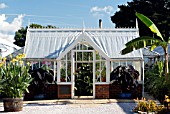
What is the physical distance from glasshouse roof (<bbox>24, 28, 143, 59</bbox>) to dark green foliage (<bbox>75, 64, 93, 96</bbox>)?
1334 millimetres

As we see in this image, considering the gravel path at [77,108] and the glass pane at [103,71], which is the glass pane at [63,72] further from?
the gravel path at [77,108]

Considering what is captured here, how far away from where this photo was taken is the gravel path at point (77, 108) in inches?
492

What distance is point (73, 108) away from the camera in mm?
13484

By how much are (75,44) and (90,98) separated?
9.54 feet

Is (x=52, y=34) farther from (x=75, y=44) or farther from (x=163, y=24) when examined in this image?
(x=163, y=24)

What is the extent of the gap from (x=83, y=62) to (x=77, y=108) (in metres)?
4.28

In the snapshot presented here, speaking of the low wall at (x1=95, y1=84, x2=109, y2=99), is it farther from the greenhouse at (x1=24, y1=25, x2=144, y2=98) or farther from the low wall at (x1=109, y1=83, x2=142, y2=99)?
the low wall at (x1=109, y1=83, x2=142, y2=99)

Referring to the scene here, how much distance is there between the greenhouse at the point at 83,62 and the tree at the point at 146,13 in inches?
792

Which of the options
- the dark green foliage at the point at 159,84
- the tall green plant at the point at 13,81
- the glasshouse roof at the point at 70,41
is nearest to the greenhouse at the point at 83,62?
the glasshouse roof at the point at 70,41

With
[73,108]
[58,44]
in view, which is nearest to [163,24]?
[58,44]

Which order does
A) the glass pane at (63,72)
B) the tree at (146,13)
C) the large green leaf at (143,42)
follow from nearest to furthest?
the large green leaf at (143,42) → the glass pane at (63,72) → the tree at (146,13)

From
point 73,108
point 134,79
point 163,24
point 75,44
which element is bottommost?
point 73,108

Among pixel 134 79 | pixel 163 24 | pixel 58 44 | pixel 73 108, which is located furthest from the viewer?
pixel 163 24

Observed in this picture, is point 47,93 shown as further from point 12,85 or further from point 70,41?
point 12,85
